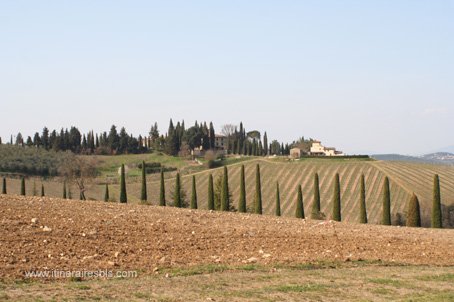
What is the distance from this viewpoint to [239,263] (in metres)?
16.5

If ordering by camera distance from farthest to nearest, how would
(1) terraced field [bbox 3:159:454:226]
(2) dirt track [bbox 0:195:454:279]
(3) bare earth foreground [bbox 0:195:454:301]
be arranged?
(1) terraced field [bbox 3:159:454:226] < (2) dirt track [bbox 0:195:454:279] < (3) bare earth foreground [bbox 0:195:454:301]

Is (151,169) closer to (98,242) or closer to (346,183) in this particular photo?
(346,183)

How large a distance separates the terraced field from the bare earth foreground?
3901cm

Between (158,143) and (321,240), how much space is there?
13935 cm

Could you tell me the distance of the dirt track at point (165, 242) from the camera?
51.9 feet

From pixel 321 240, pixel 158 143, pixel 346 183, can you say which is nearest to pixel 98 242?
pixel 321 240

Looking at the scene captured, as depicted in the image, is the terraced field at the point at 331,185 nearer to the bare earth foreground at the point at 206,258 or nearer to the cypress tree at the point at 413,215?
the cypress tree at the point at 413,215

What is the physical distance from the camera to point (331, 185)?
85250mm

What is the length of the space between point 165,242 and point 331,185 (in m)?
68.8

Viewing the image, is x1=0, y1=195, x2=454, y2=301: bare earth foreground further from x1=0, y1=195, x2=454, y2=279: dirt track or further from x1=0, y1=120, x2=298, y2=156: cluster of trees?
x1=0, y1=120, x2=298, y2=156: cluster of trees

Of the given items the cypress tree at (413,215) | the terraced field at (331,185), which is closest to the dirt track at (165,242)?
the cypress tree at (413,215)

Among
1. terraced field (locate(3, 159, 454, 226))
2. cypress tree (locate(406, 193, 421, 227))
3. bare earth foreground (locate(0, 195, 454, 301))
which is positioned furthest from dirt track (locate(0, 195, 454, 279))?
terraced field (locate(3, 159, 454, 226))

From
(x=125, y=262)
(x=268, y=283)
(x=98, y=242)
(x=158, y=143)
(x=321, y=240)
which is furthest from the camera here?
(x=158, y=143)

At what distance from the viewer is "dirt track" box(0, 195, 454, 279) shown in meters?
15.8
